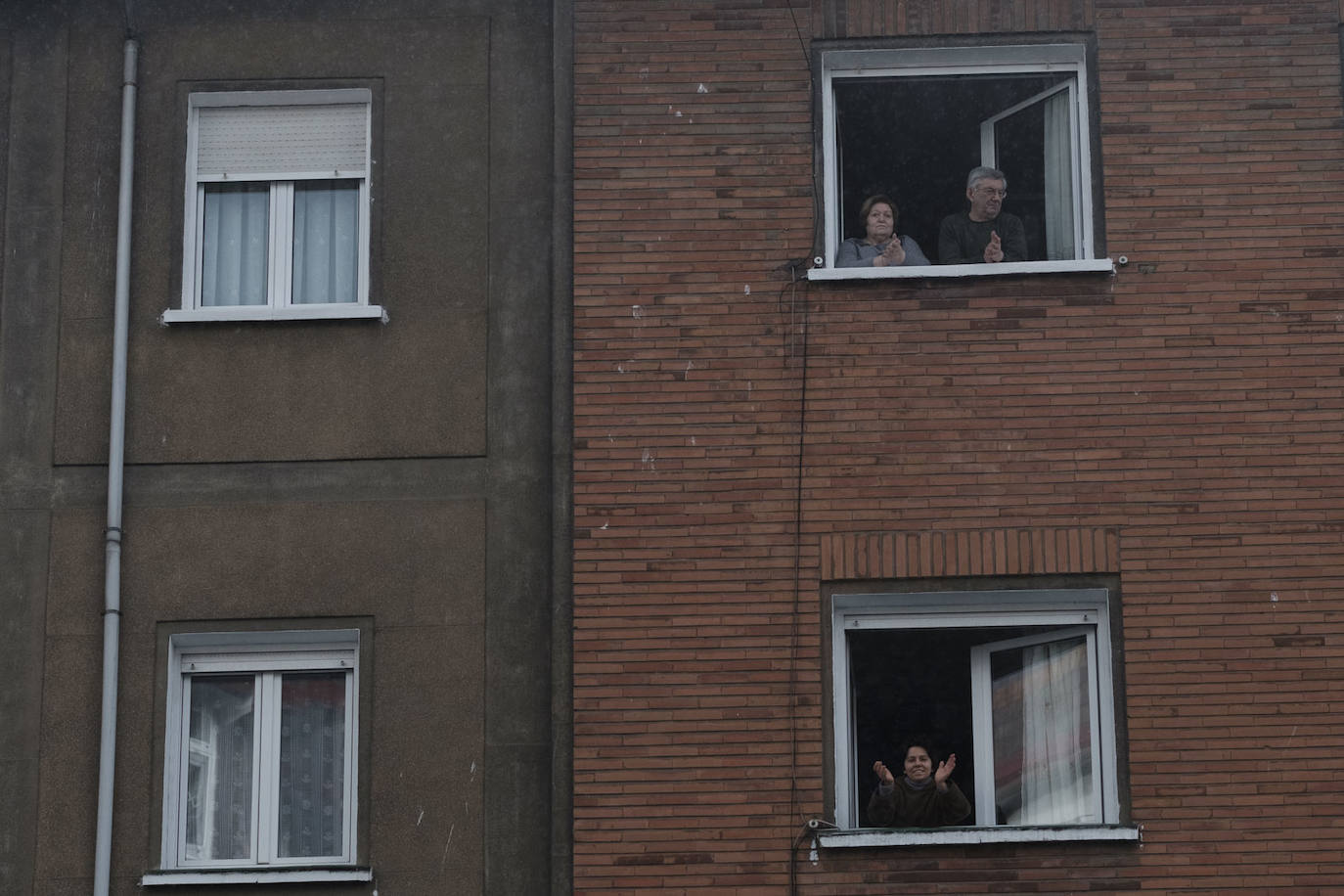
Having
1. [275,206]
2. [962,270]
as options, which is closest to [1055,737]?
[962,270]

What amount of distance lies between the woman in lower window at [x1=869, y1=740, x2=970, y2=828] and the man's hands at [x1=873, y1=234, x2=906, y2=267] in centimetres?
281

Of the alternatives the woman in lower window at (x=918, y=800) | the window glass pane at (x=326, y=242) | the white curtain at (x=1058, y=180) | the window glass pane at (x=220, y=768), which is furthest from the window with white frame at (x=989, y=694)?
the window glass pane at (x=326, y=242)

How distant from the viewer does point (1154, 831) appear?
11.5m

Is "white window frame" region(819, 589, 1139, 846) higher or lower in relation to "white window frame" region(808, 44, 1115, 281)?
lower

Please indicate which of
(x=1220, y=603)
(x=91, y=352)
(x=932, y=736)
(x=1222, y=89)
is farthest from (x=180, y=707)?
(x=1222, y=89)

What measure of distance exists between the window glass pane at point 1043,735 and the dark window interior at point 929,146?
7.95 ft

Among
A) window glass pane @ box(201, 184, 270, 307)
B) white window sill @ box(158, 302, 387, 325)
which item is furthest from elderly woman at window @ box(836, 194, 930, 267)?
window glass pane @ box(201, 184, 270, 307)

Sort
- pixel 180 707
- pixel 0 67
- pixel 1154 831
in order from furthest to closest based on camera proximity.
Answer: pixel 0 67 → pixel 180 707 → pixel 1154 831

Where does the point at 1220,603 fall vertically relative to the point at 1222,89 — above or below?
below

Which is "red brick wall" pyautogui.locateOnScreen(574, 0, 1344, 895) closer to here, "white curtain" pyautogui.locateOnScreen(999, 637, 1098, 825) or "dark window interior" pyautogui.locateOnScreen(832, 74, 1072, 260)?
"white curtain" pyautogui.locateOnScreen(999, 637, 1098, 825)

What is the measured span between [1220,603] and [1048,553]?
0.96 m

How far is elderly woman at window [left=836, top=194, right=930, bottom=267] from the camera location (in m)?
12.6

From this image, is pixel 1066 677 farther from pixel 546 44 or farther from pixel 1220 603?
pixel 546 44

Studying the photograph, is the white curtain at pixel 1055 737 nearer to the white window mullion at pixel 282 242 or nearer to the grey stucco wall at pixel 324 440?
the grey stucco wall at pixel 324 440
